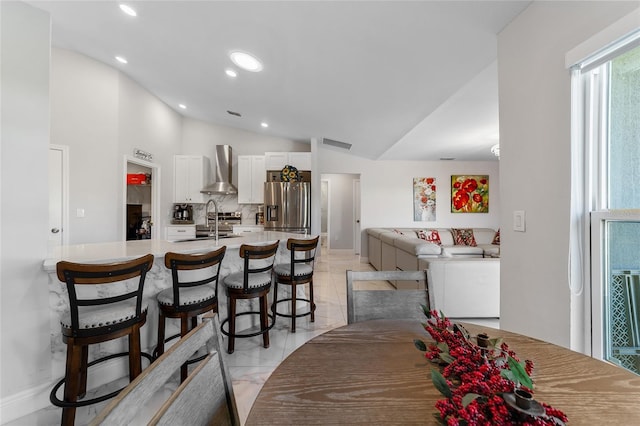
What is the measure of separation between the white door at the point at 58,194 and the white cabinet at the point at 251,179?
114 inches

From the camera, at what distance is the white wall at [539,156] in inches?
52.1

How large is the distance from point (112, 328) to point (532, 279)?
2.38 metres

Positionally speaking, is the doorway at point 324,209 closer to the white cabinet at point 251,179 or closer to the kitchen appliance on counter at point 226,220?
the white cabinet at point 251,179

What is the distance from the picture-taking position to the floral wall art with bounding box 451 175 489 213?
664 cm

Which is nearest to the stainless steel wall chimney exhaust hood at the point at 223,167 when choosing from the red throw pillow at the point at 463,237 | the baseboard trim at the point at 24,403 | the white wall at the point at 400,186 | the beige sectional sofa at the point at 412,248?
the white wall at the point at 400,186

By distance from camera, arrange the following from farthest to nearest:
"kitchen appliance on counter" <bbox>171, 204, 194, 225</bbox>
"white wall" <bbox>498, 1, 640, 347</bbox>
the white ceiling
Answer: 1. "kitchen appliance on counter" <bbox>171, 204, 194, 225</bbox>
2. the white ceiling
3. "white wall" <bbox>498, 1, 640, 347</bbox>

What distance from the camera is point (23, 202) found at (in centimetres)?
169

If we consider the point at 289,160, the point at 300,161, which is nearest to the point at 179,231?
the point at 289,160

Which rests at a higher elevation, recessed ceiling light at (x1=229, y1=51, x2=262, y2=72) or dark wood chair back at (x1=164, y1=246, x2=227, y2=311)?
recessed ceiling light at (x1=229, y1=51, x2=262, y2=72)

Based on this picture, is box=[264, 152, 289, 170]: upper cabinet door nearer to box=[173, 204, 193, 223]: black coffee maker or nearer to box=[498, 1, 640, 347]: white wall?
box=[173, 204, 193, 223]: black coffee maker

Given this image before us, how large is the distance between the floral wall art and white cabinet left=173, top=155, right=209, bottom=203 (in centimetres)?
591

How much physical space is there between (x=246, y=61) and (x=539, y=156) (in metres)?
2.98

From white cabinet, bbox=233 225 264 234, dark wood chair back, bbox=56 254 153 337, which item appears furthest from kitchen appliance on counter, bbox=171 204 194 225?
dark wood chair back, bbox=56 254 153 337

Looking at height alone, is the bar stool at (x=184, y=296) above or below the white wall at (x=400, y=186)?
below
